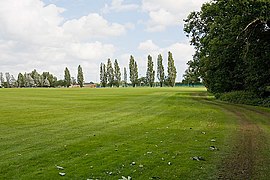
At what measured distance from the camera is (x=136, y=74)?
175625 mm

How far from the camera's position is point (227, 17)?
93.3 feet

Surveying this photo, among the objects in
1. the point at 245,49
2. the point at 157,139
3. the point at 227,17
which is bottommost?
the point at 157,139

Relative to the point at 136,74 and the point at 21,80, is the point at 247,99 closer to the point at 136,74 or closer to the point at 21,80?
the point at 136,74

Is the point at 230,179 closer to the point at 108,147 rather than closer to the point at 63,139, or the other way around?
the point at 108,147

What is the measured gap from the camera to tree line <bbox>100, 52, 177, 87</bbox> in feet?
539

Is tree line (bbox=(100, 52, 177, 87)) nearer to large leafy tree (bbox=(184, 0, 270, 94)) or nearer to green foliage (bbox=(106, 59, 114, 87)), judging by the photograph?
green foliage (bbox=(106, 59, 114, 87))

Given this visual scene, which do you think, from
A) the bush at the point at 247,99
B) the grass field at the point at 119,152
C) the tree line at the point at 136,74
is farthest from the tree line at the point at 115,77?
the grass field at the point at 119,152

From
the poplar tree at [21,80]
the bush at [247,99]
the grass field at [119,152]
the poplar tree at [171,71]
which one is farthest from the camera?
the poplar tree at [21,80]

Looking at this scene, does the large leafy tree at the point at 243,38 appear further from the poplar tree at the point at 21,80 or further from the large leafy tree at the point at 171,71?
the poplar tree at the point at 21,80

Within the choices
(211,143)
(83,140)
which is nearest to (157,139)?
(211,143)

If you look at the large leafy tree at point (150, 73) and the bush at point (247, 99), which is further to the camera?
the large leafy tree at point (150, 73)

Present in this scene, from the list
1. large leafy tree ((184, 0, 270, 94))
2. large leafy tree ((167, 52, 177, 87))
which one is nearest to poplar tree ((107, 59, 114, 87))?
large leafy tree ((167, 52, 177, 87))

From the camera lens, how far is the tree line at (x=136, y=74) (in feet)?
539

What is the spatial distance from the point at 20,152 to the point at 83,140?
9.18ft
